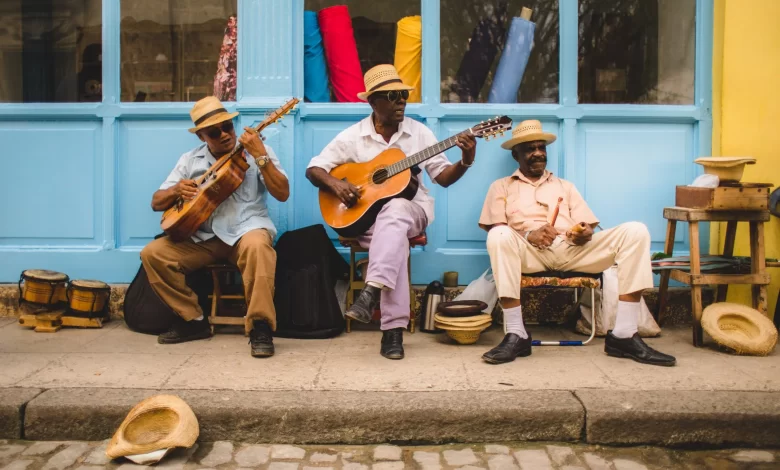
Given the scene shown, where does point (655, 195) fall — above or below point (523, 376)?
above

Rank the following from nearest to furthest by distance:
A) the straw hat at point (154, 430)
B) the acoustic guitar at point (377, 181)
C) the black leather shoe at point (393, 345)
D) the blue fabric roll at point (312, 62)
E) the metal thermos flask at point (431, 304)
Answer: the straw hat at point (154, 430) < the black leather shoe at point (393, 345) < the acoustic guitar at point (377, 181) < the metal thermos flask at point (431, 304) < the blue fabric roll at point (312, 62)

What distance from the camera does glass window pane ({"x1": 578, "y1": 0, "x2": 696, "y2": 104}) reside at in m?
5.43

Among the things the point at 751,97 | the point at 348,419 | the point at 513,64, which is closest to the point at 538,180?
the point at 513,64

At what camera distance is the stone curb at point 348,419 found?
3.42 meters

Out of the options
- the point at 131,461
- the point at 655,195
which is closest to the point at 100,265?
the point at 131,461

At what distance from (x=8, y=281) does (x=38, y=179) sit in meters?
0.75

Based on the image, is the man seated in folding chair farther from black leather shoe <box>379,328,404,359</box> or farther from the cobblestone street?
the cobblestone street

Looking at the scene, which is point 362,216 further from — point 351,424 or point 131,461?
point 131,461

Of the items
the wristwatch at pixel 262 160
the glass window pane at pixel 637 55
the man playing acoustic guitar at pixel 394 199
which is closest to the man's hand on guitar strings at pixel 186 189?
the wristwatch at pixel 262 160

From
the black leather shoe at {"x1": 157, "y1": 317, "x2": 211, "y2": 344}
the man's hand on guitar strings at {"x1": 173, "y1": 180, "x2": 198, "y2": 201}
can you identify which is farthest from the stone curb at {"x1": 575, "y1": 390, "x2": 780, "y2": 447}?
Answer: the man's hand on guitar strings at {"x1": 173, "y1": 180, "x2": 198, "y2": 201}

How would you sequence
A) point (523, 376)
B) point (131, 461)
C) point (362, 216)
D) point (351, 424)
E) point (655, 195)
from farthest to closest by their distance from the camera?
point (655, 195), point (362, 216), point (523, 376), point (351, 424), point (131, 461)

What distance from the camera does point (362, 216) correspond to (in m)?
4.48

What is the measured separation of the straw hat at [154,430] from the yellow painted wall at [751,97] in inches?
150

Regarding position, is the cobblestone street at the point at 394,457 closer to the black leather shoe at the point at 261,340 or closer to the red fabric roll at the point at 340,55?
the black leather shoe at the point at 261,340
